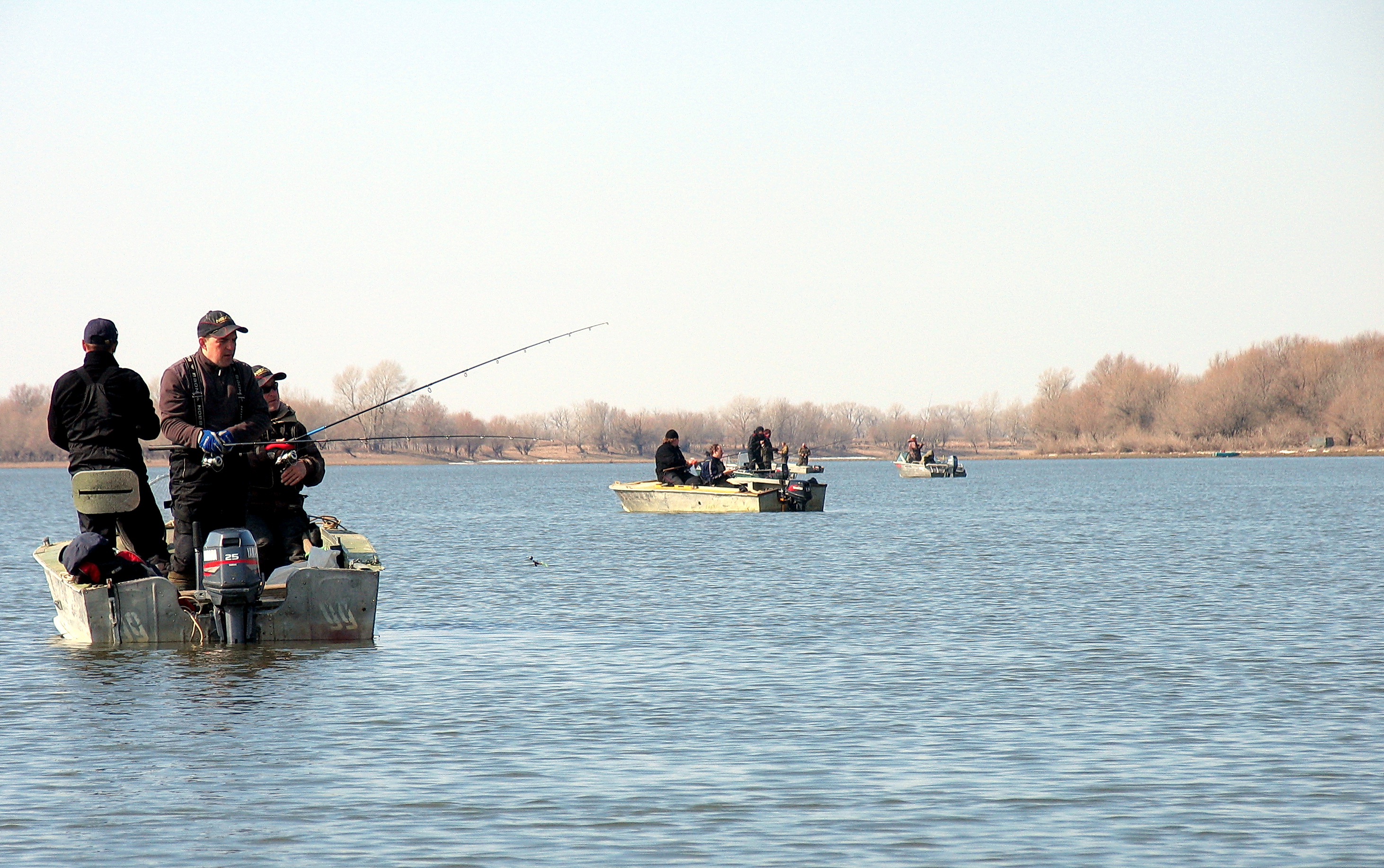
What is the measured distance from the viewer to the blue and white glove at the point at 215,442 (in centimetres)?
1128

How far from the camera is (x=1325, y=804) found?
7.70 metres

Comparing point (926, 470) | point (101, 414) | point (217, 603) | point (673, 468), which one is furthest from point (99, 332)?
point (926, 470)

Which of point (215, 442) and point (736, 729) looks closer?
point (736, 729)

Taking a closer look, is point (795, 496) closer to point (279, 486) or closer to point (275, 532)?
point (275, 532)

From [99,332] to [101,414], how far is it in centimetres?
60

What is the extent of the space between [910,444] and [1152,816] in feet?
276

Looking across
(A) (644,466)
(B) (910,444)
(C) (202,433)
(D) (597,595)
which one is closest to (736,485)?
(D) (597,595)

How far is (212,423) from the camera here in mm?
11711

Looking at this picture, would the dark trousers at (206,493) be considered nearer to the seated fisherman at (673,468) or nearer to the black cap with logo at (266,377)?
the black cap with logo at (266,377)

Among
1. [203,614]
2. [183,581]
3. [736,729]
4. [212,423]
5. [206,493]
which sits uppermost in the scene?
[212,423]

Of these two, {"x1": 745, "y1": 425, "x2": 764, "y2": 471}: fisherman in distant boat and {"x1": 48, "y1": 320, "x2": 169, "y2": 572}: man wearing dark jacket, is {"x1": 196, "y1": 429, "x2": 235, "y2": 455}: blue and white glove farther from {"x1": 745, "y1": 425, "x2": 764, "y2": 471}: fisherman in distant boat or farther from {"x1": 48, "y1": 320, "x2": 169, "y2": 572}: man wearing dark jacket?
{"x1": 745, "y1": 425, "x2": 764, "y2": 471}: fisherman in distant boat

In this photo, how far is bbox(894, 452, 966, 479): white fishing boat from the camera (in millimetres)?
90250

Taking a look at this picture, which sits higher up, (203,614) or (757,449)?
(757,449)

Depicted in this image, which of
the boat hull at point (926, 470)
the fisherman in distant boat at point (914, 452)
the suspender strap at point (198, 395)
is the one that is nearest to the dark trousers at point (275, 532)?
the suspender strap at point (198, 395)
